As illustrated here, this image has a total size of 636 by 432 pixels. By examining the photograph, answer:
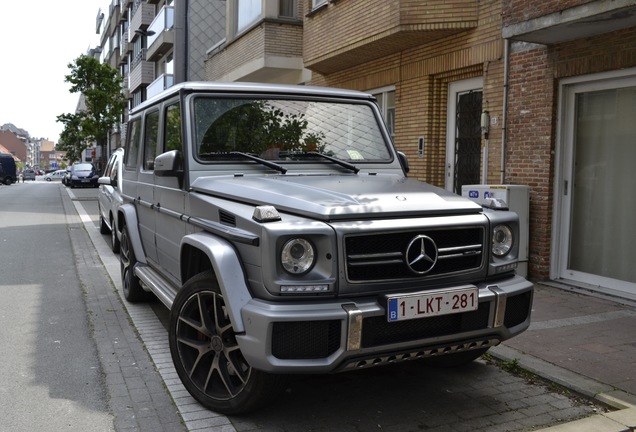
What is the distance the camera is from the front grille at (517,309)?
3.87m

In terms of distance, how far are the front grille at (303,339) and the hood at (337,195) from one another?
59 centimetres

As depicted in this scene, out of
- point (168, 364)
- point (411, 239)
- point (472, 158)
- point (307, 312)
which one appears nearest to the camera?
point (307, 312)

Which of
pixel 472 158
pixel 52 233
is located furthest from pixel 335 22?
pixel 52 233

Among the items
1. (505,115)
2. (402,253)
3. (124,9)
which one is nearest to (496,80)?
(505,115)

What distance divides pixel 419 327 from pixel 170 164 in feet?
6.83

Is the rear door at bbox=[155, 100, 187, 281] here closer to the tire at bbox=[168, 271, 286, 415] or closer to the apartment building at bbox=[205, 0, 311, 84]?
the tire at bbox=[168, 271, 286, 415]

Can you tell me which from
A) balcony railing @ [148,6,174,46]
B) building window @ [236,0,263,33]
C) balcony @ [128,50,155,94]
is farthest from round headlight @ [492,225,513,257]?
balcony @ [128,50,155,94]

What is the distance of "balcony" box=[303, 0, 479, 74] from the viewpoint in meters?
9.94

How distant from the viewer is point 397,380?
15.2ft

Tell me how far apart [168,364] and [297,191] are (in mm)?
1961

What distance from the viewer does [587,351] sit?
209 inches

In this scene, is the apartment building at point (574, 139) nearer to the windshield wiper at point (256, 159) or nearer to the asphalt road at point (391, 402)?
the asphalt road at point (391, 402)

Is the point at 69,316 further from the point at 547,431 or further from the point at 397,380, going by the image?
the point at 547,431

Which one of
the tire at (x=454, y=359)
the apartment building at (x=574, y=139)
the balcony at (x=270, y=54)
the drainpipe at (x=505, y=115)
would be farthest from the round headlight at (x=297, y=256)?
the balcony at (x=270, y=54)
